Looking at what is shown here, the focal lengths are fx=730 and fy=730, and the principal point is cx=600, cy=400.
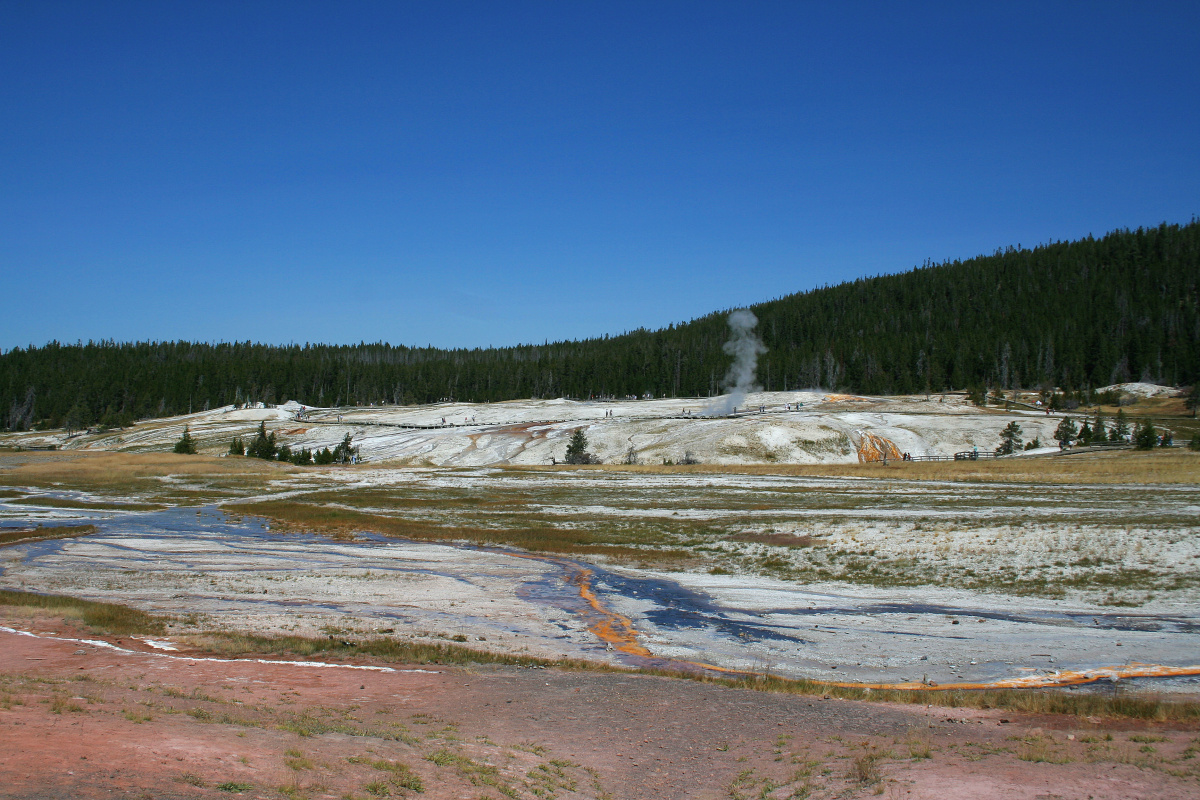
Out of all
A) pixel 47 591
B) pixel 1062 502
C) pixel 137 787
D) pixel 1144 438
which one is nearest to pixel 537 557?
pixel 47 591

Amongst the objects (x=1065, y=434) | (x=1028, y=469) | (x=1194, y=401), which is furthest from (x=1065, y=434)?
(x=1194, y=401)

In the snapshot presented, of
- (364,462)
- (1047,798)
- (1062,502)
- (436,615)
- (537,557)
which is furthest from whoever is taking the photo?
(364,462)

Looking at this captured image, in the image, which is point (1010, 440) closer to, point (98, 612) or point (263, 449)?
point (98, 612)

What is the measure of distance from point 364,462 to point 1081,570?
3848 inches

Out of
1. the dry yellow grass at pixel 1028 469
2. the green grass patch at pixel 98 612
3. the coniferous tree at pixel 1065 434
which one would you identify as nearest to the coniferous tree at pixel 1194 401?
the coniferous tree at pixel 1065 434

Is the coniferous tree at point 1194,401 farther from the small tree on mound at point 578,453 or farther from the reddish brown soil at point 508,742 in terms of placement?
the reddish brown soil at point 508,742

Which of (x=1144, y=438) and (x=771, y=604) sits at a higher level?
(x=1144, y=438)

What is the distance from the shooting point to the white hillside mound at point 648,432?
95.7 metres

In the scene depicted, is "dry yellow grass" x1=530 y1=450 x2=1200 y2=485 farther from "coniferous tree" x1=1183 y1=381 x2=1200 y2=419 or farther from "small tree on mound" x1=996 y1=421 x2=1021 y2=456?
"coniferous tree" x1=1183 y1=381 x2=1200 y2=419

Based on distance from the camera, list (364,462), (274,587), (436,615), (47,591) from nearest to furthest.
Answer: (436,615) → (47,591) → (274,587) → (364,462)

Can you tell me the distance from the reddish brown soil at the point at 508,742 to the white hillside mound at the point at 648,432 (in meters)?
80.1

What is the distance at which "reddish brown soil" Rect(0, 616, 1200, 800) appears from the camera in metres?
9.11

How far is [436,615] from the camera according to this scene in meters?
22.7

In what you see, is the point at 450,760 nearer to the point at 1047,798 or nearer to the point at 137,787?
the point at 137,787
